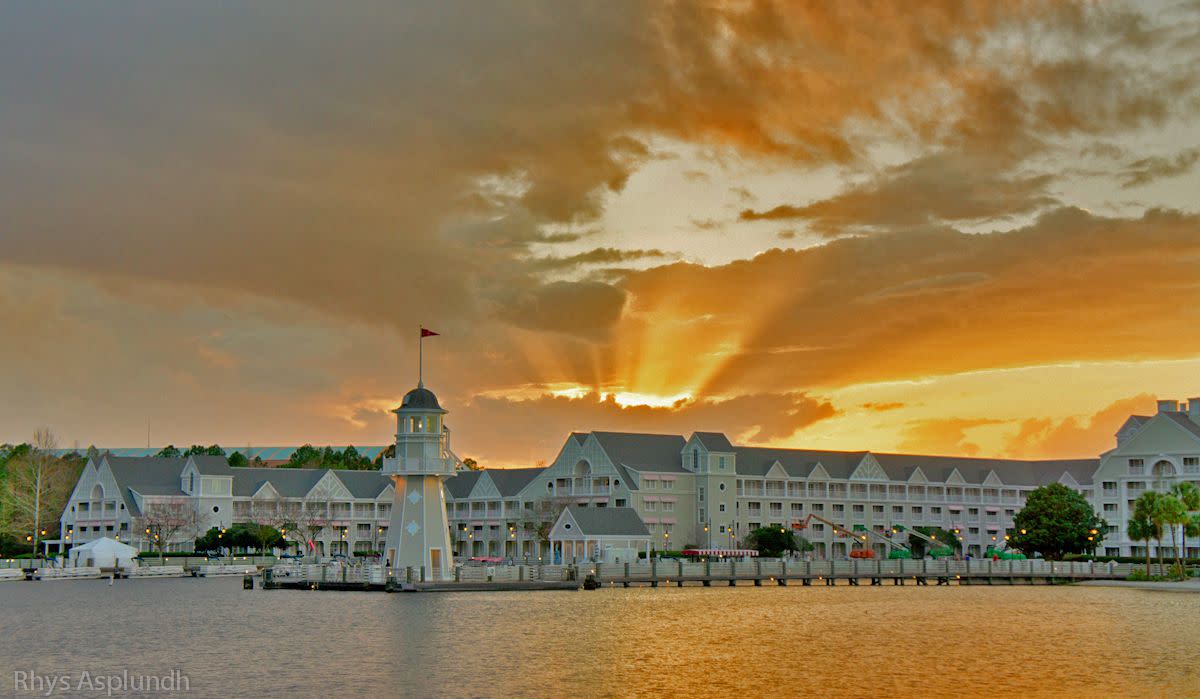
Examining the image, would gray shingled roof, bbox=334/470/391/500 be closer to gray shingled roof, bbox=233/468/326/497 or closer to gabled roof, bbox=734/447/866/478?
gray shingled roof, bbox=233/468/326/497

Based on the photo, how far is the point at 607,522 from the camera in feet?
385

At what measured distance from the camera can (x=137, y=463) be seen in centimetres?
15262

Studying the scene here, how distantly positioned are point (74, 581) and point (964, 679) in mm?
89540

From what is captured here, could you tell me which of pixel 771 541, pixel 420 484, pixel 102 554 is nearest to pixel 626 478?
pixel 771 541

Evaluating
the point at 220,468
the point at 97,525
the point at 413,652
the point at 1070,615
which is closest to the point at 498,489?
the point at 220,468

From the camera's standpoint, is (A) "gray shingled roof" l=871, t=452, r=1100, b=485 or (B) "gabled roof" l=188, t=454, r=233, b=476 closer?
(B) "gabled roof" l=188, t=454, r=233, b=476

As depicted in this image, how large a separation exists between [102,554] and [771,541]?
2515 inches

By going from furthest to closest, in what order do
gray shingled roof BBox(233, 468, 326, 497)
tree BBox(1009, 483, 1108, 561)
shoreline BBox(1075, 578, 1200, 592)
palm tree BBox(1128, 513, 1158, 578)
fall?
gray shingled roof BBox(233, 468, 326, 497) < tree BBox(1009, 483, 1108, 561) < palm tree BBox(1128, 513, 1158, 578) < shoreline BBox(1075, 578, 1200, 592)

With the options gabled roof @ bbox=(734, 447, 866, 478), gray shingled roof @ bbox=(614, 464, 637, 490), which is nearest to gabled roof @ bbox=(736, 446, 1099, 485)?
gabled roof @ bbox=(734, 447, 866, 478)

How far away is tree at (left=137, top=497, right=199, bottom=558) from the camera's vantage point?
142 m

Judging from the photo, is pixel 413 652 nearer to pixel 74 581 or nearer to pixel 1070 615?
pixel 1070 615

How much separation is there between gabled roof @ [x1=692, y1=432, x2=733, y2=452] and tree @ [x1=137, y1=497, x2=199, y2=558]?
55.2m

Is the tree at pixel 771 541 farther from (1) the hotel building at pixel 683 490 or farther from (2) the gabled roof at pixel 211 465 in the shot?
(2) the gabled roof at pixel 211 465

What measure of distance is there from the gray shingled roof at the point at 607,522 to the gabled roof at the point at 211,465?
54.2 metres
